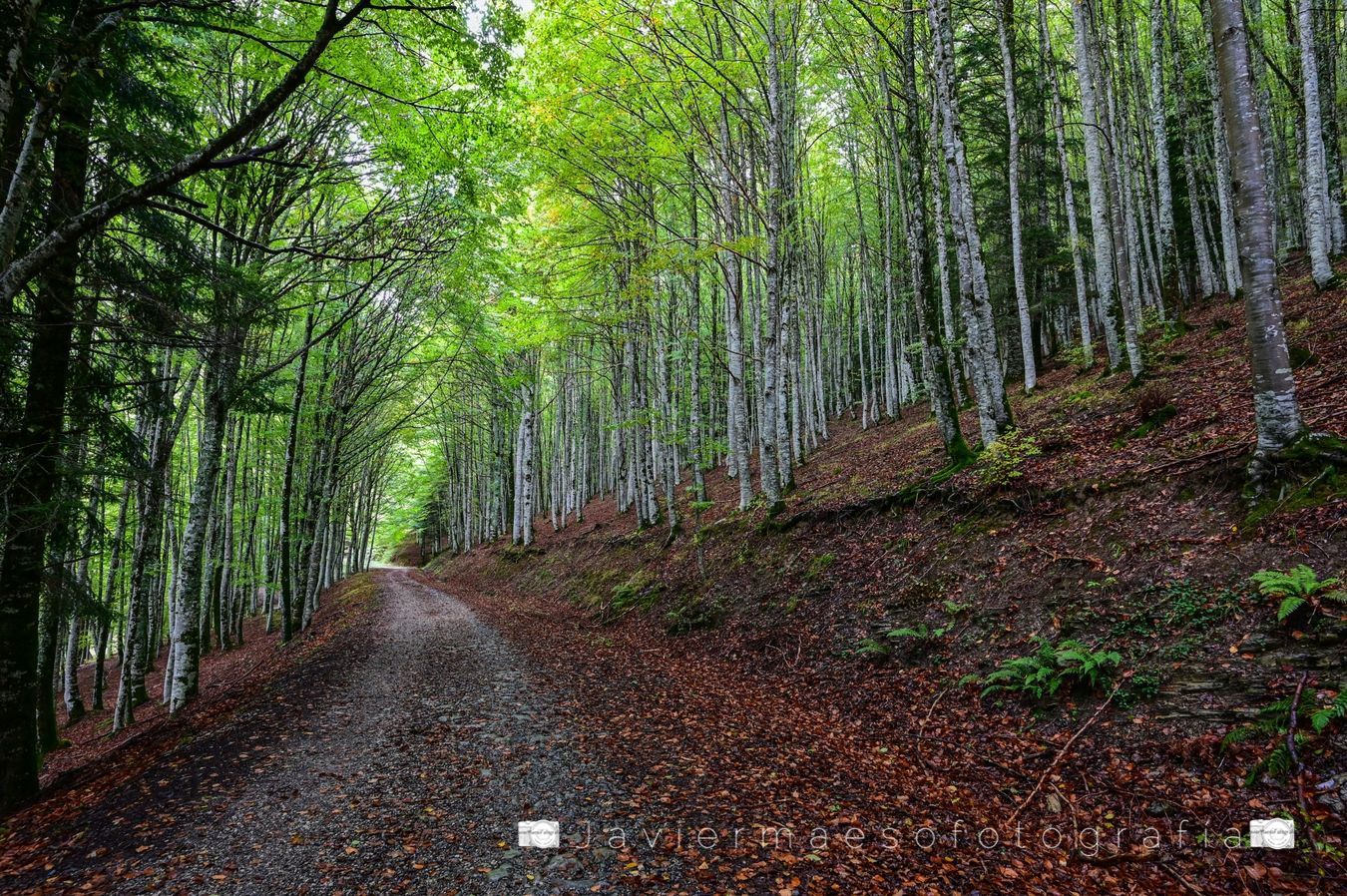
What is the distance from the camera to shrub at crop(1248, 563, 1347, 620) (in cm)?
435

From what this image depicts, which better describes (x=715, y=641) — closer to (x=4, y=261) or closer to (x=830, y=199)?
(x=4, y=261)

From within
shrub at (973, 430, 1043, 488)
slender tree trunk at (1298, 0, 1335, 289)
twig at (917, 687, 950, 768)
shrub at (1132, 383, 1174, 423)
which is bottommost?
twig at (917, 687, 950, 768)

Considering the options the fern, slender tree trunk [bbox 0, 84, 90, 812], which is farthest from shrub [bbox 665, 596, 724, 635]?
slender tree trunk [bbox 0, 84, 90, 812]

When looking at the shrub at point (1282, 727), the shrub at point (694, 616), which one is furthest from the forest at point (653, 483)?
the shrub at point (694, 616)

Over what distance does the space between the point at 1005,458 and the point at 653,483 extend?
11135mm

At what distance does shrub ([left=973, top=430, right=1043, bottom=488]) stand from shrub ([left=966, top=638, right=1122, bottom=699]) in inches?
124

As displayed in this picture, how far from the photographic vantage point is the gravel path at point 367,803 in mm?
3562

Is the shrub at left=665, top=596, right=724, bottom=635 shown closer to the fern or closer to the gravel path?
the gravel path

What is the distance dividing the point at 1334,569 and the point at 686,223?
60.2 ft

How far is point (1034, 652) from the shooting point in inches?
234

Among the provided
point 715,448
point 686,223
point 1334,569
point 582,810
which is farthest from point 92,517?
point 686,223

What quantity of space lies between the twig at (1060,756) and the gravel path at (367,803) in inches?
129

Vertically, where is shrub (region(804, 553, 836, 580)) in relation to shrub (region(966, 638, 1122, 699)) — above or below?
above

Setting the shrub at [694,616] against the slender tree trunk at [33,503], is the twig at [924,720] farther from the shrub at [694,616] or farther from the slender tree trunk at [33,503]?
the slender tree trunk at [33,503]
